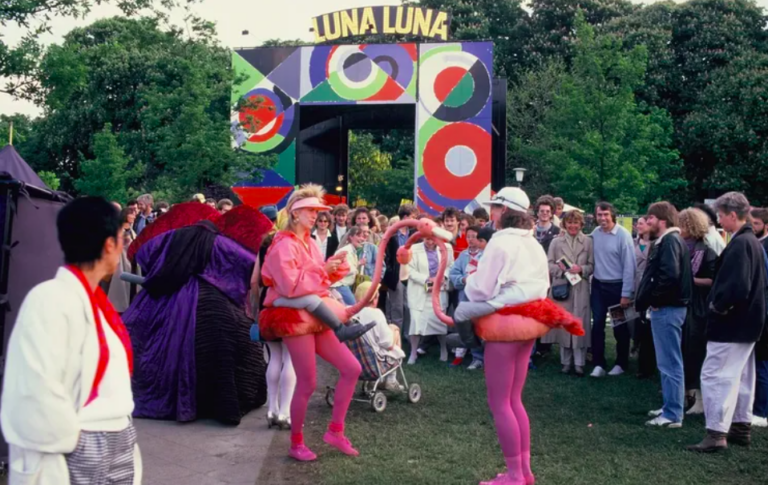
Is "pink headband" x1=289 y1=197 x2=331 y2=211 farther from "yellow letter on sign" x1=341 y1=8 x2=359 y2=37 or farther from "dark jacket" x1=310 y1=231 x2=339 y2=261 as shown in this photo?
"yellow letter on sign" x1=341 y1=8 x2=359 y2=37

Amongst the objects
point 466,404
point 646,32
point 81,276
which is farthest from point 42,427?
point 646,32

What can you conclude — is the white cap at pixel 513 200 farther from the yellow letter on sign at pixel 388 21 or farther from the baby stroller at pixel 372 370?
the yellow letter on sign at pixel 388 21

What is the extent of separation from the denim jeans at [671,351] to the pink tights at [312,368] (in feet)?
9.58

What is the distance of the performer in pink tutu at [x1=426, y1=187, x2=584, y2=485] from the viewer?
527 centimetres

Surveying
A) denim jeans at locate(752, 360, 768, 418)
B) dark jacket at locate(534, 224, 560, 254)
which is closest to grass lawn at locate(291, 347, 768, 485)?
denim jeans at locate(752, 360, 768, 418)

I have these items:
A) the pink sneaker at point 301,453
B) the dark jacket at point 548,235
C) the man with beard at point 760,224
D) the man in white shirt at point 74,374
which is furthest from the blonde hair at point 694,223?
the man in white shirt at point 74,374

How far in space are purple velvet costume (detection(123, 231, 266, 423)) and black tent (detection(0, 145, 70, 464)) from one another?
5.80 feet

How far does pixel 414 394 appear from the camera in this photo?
8.27 metres

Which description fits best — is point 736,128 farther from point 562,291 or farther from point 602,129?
point 562,291

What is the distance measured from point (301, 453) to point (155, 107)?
42.3ft

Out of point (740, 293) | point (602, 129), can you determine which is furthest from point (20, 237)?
point (602, 129)

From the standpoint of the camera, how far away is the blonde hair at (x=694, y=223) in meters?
8.06

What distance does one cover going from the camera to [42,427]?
264cm

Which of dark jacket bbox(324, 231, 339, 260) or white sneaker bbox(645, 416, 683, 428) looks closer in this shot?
white sneaker bbox(645, 416, 683, 428)
